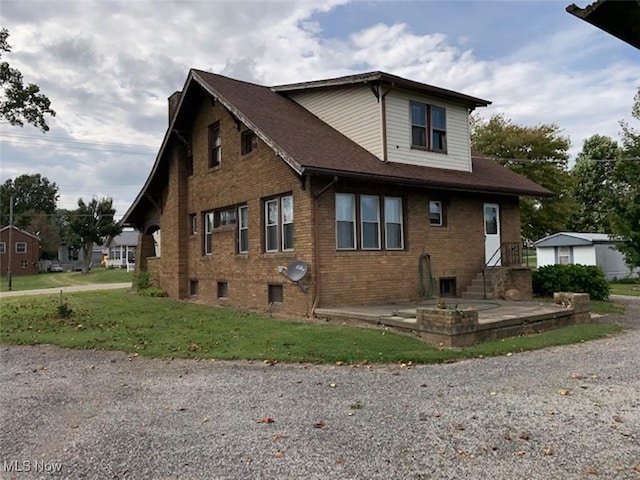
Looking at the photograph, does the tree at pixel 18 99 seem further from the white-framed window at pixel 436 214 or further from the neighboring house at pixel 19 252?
the neighboring house at pixel 19 252

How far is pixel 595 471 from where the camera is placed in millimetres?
A: 3785

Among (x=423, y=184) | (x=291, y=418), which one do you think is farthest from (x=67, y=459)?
(x=423, y=184)

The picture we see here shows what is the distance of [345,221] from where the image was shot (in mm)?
12883

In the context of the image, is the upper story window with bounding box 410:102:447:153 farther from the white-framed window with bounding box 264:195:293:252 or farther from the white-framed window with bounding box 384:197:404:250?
A: the white-framed window with bounding box 264:195:293:252

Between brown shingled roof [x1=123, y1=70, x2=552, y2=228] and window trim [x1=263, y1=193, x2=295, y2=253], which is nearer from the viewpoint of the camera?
brown shingled roof [x1=123, y1=70, x2=552, y2=228]

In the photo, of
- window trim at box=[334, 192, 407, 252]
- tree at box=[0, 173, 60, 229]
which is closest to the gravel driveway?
window trim at box=[334, 192, 407, 252]

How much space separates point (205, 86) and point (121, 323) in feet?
25.3

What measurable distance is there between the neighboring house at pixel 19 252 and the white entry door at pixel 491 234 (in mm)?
56844

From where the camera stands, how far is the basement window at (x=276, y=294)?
13.5 metres

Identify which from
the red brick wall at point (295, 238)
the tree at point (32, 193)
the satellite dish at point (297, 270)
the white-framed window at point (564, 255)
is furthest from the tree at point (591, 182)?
the tree at point (32, 193)

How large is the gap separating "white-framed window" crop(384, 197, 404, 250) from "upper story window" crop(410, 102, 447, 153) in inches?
78.3

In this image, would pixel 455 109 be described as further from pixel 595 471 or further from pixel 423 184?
pixel 595 471

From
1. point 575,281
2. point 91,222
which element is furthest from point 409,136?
point 91,222

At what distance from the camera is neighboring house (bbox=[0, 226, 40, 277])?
5722 cm
